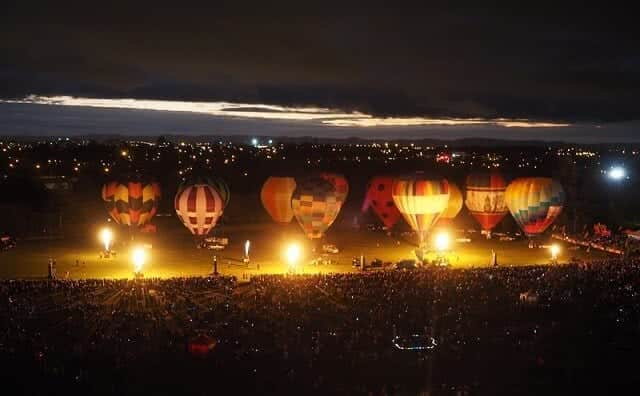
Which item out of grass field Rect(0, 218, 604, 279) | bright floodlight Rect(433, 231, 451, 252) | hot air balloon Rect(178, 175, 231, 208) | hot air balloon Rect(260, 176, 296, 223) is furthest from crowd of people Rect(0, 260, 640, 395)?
hot air balloon Rect(260, 176, 296, 223)

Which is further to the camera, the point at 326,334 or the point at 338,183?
the point at 338,183

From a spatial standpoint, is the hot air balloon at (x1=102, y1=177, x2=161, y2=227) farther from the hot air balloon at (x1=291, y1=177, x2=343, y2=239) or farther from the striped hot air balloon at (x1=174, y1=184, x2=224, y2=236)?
the hot air balloon at (x1=291, y1=177, x2=343, y2=239)

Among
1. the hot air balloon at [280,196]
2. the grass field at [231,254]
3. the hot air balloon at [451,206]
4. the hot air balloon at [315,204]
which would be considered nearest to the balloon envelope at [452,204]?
the hot air balloon at [451,206]

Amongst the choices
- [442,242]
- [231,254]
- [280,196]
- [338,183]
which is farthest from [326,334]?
[338,183]

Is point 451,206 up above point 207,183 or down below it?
below

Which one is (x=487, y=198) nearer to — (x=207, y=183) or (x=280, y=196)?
(x=280, y=196)

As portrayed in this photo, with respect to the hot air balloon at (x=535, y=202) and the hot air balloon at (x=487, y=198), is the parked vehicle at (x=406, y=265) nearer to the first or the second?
the hot air balloon at (x=535, y=202)
